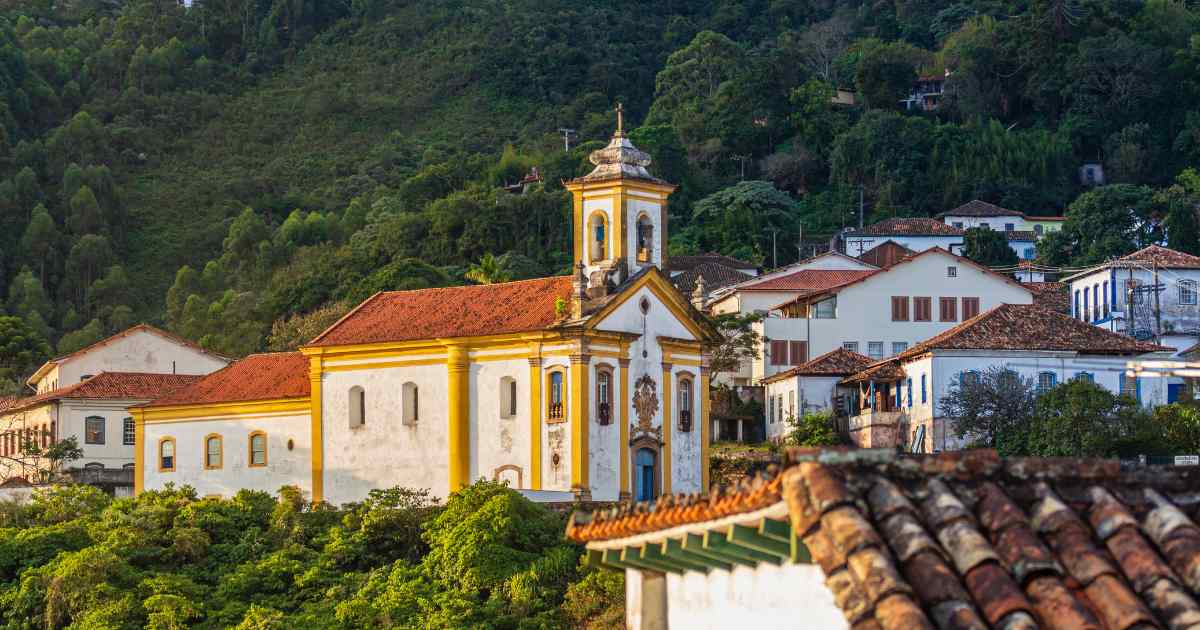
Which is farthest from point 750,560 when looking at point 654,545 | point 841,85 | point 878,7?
point 878,7

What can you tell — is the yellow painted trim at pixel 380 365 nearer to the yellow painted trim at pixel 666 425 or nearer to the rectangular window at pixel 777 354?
the yellow painted trim at pixel 666 425

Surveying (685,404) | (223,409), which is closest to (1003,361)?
(685,404)

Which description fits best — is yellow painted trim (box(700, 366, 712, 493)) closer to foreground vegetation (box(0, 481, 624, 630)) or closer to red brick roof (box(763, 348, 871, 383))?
foreground vegetation (box(0, 481, 624, 630))

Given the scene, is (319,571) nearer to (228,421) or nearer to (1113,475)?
(228,421)

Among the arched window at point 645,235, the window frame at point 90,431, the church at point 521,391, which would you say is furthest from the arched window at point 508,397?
the window frame at point 90,431

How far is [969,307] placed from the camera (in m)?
82.4

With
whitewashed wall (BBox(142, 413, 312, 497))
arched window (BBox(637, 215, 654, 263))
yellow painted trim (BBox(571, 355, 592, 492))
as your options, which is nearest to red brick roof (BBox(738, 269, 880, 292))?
arched window (BBox(637, 215, 654, 263))

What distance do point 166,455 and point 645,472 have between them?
1465 cm

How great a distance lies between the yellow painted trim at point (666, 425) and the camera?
5734 centimetres

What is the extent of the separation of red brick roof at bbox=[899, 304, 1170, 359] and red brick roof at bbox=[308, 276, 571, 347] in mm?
14998

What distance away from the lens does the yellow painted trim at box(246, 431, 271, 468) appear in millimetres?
60606

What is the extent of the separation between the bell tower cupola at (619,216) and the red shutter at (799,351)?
77.0 ft

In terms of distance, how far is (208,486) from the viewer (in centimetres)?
6119

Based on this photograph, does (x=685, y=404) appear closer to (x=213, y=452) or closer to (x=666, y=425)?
(x=666, y=425)
